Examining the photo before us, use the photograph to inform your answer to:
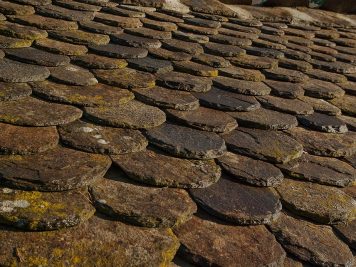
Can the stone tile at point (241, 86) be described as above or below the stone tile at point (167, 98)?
above

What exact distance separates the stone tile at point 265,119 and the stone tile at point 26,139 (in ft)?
2.30

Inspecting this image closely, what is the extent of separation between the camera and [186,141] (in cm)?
166

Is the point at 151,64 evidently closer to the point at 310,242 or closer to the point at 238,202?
the point at 238,202

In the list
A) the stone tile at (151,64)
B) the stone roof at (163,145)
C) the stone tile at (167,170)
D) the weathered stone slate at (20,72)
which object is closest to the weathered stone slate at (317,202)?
the stone roof at (163,145)

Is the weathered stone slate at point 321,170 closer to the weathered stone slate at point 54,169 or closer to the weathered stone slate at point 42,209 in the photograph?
the weathered stone slate at point 54,169

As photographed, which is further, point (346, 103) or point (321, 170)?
point (346, 103)

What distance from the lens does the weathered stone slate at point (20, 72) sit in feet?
5.77

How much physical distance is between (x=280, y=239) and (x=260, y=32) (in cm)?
186

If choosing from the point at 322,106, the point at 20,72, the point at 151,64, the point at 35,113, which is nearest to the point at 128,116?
the point at 35,113

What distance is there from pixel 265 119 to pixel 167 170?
1.98 ft

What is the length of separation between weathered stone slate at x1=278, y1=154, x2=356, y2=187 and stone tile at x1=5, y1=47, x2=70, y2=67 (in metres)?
0.90

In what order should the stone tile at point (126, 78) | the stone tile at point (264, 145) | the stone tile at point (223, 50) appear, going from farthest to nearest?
the stone tile at point (223, 50)
the stone tile at point (126, 78)
the stone tile at point (264, 145)

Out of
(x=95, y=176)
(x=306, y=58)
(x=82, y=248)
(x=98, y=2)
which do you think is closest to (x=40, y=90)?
(x=95, y=176)

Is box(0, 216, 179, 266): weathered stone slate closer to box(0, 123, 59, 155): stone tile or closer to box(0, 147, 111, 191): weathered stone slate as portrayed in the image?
box(0, 147, 111, 191): weathered stone slate
